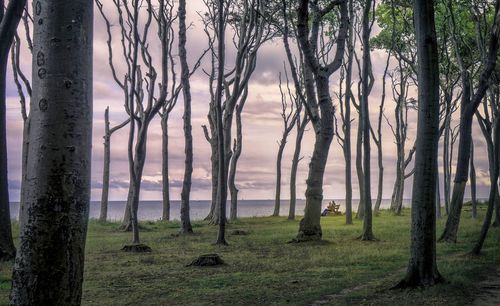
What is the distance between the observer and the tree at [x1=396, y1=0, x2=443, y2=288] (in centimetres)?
807

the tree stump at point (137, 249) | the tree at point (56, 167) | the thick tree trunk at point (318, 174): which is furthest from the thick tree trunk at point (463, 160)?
the tree at point (56, 167)

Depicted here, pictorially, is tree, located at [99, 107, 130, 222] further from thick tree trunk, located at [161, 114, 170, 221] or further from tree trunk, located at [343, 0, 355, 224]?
tree trunk, located at [343, 0, 355, 224]

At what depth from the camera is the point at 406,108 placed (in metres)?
34.6

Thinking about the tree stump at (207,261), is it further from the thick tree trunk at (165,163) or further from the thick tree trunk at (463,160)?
the thick tree trunk at (165,163)

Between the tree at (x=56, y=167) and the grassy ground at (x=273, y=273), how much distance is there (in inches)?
148

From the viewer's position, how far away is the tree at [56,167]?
386 centimetres

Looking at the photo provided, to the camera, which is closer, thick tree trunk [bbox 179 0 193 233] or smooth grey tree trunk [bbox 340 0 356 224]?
thick tree trunk [bbox 179 0 193 233]

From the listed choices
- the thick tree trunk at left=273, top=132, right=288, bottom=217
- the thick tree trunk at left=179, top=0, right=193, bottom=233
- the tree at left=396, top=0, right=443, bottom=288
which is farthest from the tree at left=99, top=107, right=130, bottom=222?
the tree at left=396, top=0, right=443, bottom=288

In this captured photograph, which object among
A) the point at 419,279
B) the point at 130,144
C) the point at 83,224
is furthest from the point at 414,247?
the point at 130,144

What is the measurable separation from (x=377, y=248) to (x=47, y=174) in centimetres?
1177

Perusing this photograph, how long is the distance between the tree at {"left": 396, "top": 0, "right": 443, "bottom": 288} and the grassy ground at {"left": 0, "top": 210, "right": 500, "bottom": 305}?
1.26 feet

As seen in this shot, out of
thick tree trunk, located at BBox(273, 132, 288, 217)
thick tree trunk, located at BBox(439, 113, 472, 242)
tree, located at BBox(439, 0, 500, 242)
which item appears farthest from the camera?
thick tree trunk, located at BBox(273, 132, 288, 217)

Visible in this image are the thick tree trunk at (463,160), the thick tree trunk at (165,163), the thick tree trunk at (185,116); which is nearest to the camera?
the thick tree trunk at (463,160)

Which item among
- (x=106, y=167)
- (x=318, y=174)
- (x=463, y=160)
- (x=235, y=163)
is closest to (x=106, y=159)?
(x=106, y=167)
